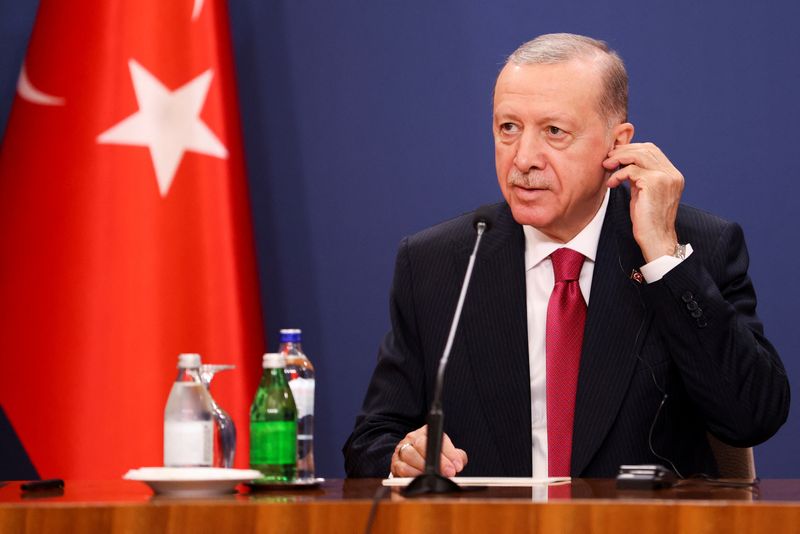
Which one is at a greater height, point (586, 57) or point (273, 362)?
point (586, 57)

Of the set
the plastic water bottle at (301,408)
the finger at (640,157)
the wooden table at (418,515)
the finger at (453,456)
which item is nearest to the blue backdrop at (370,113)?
the finger at (640,157)

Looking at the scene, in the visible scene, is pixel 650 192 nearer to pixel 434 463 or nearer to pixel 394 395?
pixel 394 395

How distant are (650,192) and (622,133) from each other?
24cm

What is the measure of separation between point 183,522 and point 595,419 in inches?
40.8

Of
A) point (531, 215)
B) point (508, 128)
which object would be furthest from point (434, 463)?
point (508, 128)

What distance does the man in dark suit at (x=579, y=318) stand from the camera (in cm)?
205

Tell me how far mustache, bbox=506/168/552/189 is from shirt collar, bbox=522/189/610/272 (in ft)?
0.46

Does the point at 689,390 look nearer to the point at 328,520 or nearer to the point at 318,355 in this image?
the point at 328,520

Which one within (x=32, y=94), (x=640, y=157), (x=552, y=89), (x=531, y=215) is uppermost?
(x=32, y=94)

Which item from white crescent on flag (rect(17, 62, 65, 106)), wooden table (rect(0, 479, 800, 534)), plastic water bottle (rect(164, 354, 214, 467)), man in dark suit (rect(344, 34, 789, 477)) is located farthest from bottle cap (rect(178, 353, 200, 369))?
white crescent on flag (rect(17, 62, 65, 106))

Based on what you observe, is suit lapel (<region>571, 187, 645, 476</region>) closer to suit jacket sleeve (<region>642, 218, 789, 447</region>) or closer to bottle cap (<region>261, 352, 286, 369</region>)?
suit jacket sleeve (<region>642, 218, 789, 447</region>)

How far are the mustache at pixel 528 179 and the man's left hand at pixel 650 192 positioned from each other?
0.13m

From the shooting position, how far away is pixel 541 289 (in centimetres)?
229

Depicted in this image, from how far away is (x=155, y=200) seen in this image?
276 cm
